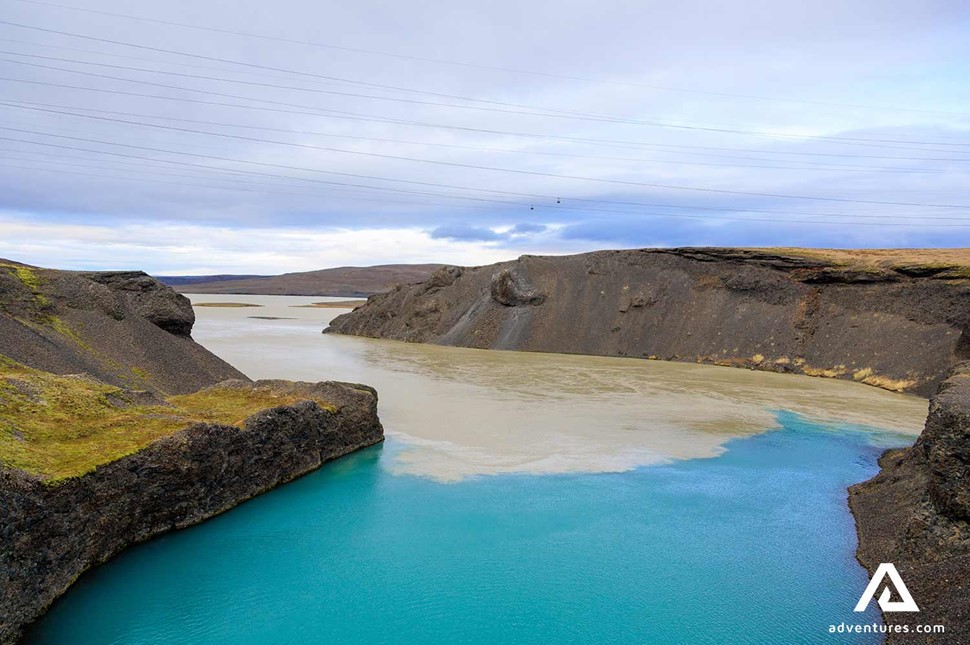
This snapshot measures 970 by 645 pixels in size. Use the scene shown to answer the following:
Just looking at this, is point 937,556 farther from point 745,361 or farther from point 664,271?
point 664,271

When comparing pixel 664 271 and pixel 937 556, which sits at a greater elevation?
pixel 664 271

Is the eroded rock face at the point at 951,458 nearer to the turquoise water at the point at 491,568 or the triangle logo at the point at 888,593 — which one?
the triangle logo at the point at 888,593

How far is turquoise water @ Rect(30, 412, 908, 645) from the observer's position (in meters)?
6.11

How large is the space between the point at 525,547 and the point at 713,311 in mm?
27982

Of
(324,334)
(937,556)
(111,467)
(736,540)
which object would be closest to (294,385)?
(111,467)

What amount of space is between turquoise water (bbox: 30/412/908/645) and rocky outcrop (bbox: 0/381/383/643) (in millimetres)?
252

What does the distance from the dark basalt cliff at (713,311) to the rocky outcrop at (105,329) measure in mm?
21126

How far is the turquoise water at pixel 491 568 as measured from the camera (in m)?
6.11

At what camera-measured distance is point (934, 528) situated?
7160 millimetres

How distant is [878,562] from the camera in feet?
25.1

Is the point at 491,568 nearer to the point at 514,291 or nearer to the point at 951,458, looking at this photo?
the point at 951,458

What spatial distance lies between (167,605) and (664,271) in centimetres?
3360

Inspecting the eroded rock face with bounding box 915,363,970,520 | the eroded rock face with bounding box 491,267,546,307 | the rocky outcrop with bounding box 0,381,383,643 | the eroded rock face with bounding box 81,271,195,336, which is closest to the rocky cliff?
the rocky outcrop with bounding box 0,381,383,643

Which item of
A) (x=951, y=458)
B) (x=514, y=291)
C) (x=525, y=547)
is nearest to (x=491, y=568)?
(x=525, y=547)
